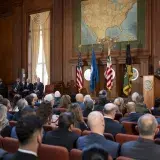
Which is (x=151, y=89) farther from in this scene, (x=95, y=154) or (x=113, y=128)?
(x=95, y=154)

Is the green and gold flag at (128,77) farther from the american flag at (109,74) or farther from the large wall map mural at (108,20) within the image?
the large wall map mural at (108,20)

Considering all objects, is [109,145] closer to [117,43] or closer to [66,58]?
[117,43]

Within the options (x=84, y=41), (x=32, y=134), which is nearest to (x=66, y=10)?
(x=84, y=41)

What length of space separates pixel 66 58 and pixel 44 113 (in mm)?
10395

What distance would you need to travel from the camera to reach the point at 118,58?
13.5m

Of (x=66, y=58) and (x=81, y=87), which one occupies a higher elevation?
(x=66, y=58)

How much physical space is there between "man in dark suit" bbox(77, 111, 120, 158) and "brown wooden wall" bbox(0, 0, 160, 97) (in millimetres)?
9463

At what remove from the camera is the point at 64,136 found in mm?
3834

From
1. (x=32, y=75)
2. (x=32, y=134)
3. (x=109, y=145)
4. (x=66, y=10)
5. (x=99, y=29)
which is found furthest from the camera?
(x=32, y=75)

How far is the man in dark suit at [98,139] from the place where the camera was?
129 inches

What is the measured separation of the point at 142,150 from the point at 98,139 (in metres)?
0.47

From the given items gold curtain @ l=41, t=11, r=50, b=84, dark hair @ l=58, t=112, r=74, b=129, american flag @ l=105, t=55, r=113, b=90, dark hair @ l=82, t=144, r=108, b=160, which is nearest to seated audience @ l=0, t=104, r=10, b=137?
dark hair @ l=58, t=112, r=74, b=129

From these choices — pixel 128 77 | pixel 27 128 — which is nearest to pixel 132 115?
pixel 27 128

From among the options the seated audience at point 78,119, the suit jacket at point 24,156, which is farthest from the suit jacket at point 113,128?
the suit jacket at point 24,156
